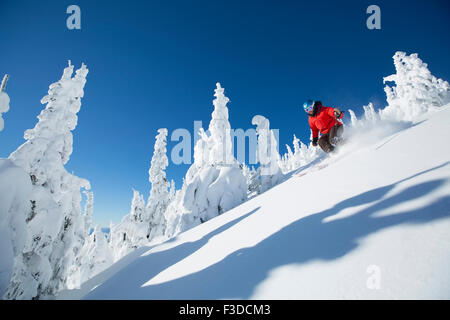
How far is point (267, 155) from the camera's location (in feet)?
94.7

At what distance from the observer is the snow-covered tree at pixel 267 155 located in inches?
1063

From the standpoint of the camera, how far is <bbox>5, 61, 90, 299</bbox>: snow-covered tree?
8578mm

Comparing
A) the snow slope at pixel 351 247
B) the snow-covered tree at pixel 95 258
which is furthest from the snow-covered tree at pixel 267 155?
the snow-covered tree at pixel 95 258

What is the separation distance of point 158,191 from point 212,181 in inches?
345

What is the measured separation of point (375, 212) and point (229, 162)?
1957 cm

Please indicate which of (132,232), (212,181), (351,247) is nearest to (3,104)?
(351,247)

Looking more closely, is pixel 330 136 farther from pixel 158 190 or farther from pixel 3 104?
pixel 158 190

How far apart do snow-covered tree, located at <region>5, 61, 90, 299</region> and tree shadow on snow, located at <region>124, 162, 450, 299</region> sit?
859 centimetres

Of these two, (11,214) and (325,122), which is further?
(325,122)

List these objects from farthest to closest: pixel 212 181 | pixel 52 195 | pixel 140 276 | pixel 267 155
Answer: pixel 267 155 < pixel 212 181 < pixel 52 195 < pixel 140 276

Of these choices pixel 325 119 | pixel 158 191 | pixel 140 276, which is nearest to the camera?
pixel 140 276

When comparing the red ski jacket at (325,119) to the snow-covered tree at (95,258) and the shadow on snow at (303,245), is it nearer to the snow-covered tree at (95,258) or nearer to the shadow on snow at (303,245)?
the shadow on snow at (303,245)

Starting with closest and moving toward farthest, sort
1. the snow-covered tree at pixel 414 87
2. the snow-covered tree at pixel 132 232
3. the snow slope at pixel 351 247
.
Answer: the snow slope at pixel 351 247 → the snow-covered tree at pixel 414 87 → the snow-covered tree at pixel 132 232
